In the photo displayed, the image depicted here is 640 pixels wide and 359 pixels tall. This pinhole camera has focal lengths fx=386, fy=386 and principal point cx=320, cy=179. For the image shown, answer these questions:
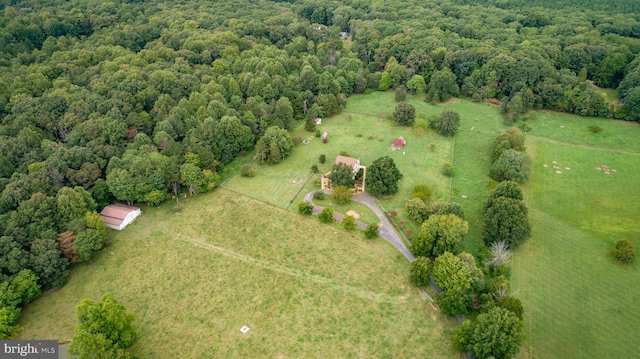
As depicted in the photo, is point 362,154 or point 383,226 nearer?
point 383,226

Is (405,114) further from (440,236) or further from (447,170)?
(440,236)

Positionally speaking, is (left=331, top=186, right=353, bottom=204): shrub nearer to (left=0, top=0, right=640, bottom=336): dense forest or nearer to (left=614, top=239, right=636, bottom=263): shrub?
(left=0, top=0, right=640, bottom=336): dense forest

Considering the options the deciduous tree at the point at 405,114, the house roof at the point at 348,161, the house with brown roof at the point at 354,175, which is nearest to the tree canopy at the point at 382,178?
the house with brown roof at the point at 354,175

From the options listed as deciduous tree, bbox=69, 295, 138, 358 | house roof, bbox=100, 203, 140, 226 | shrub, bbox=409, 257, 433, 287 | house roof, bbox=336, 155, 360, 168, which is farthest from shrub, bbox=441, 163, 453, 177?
deciduous tree, bbox=69, 295, 138, 358

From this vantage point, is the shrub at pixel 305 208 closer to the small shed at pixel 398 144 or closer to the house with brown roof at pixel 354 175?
the house with brown roof at pixel 354 175

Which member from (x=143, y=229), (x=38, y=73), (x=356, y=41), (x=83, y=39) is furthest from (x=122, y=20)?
(x=143, y=229)

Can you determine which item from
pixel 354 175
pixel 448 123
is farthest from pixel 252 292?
pixel 448 123
